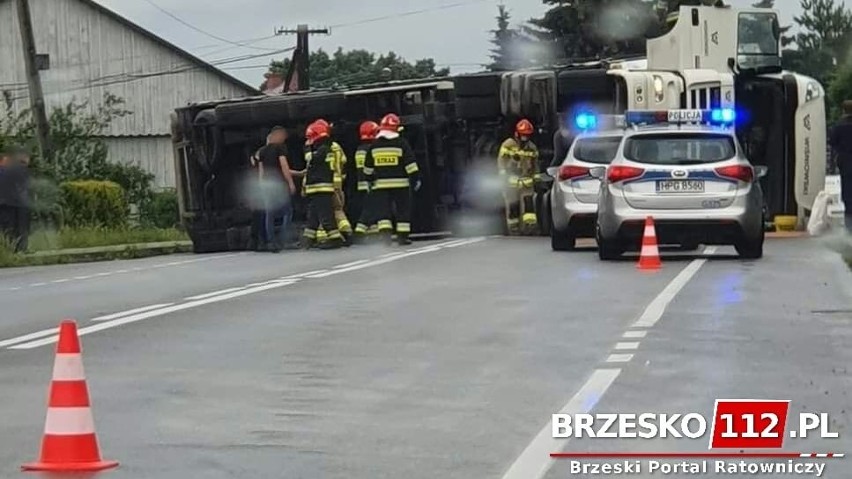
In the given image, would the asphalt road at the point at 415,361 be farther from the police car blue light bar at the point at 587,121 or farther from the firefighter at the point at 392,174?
the firefighter at the point at 392,174

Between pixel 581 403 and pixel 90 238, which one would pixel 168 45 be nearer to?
pixel 90 238

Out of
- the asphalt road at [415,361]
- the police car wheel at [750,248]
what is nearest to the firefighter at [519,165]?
the police car wheel at [750,248]

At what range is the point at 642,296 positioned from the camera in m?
15.9

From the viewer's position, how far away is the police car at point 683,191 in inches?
798

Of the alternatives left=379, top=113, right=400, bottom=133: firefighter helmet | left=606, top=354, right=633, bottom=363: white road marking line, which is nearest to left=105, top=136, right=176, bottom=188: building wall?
left=379, top=113, right=400, bottom=133: firefighter helmet

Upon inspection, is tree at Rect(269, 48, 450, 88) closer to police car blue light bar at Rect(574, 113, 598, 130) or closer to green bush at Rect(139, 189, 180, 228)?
green bush at Rect(139, 189, 180, 228)

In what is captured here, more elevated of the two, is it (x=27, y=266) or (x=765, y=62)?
(x=765, y=62)

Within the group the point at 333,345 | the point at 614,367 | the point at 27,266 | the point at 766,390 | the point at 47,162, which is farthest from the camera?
the point at 47,162

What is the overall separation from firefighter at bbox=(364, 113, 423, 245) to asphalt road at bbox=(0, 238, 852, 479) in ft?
20.7

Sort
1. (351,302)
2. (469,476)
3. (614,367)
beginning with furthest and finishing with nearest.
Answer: (351,302), (614,367), (469,476)

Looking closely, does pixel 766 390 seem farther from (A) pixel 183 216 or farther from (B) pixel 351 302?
(A) pixel 183 216

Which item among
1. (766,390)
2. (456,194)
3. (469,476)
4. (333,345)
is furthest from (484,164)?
(469,476)

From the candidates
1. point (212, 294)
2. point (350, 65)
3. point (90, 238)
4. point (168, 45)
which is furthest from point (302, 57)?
point (350, 65)

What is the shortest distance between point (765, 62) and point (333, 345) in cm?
1728
